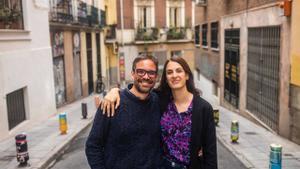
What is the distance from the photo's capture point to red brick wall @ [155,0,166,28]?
35.8 m

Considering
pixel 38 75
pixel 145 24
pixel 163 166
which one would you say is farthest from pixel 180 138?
pixel 145 24

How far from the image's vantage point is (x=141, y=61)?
3.24m

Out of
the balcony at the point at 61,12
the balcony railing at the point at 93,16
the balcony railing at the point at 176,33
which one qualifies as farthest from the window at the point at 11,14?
the balcony railing at the point at 176,33

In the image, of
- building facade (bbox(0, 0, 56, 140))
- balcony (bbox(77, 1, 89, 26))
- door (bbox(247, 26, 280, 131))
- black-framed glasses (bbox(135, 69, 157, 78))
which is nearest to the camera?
black-framed glasses (bbox(135, 69, 157, 78))

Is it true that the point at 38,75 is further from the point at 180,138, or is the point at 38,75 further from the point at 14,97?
the point at 180,138

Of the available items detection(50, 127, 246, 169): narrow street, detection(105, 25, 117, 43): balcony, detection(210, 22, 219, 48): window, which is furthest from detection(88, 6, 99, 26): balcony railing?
detection(50, 127, 246, 169): narrow street

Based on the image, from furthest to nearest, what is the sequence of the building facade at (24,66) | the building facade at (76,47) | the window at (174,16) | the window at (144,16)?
Answer: the window at (174,16), the window at (144,16), the building facade at (76,47), the building facade at (24,66)

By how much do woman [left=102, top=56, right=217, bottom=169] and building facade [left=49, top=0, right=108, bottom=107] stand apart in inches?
587

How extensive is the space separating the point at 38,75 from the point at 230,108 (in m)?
9.42

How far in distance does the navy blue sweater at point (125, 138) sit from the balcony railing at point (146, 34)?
104ft

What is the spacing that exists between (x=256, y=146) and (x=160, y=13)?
28017 millimetres

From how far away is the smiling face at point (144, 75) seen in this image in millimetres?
3205

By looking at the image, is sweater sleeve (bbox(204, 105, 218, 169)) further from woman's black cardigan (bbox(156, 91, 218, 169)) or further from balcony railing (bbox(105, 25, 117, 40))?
balcony railing (bbox(105, 25, 117, 40))

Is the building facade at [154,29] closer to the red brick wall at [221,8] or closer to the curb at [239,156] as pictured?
the red brick wall at [221,8]
